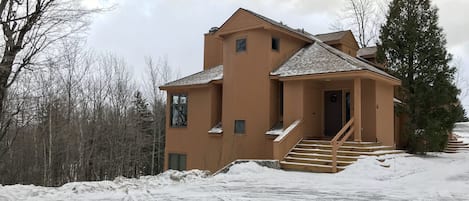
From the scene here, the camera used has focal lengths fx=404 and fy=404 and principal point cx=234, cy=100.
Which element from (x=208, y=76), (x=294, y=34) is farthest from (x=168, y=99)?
(x=294, y=34)

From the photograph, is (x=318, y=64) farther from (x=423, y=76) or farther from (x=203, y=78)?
(x=203, y=78)

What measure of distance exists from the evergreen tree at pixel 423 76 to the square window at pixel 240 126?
Result: 24.4 feet

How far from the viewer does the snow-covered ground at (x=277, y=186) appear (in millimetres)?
8156

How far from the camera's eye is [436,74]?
1812 cm

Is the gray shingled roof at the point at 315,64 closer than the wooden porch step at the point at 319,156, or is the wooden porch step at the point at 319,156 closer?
the wooden porch step at the point at 319,156

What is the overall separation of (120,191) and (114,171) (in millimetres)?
22010

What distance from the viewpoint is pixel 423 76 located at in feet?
60.0

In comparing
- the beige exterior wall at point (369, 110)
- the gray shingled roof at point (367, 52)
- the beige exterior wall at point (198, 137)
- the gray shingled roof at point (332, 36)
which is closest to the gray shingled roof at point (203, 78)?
the beige exterior wall at point (198, 137)

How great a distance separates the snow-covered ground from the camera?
26.8 feet

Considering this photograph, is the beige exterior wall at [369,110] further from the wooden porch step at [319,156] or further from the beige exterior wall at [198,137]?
the beige exterior wall at [198,137]

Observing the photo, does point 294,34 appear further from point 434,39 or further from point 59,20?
point 59,20

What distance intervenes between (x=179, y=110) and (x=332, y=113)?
26.1 ft

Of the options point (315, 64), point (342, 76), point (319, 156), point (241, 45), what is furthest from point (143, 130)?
point (319, 156)

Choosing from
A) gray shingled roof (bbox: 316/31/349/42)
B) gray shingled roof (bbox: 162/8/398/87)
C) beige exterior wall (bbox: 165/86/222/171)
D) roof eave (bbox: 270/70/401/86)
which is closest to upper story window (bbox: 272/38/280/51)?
gray shingled roof (bbox: 162/8/398/87)
